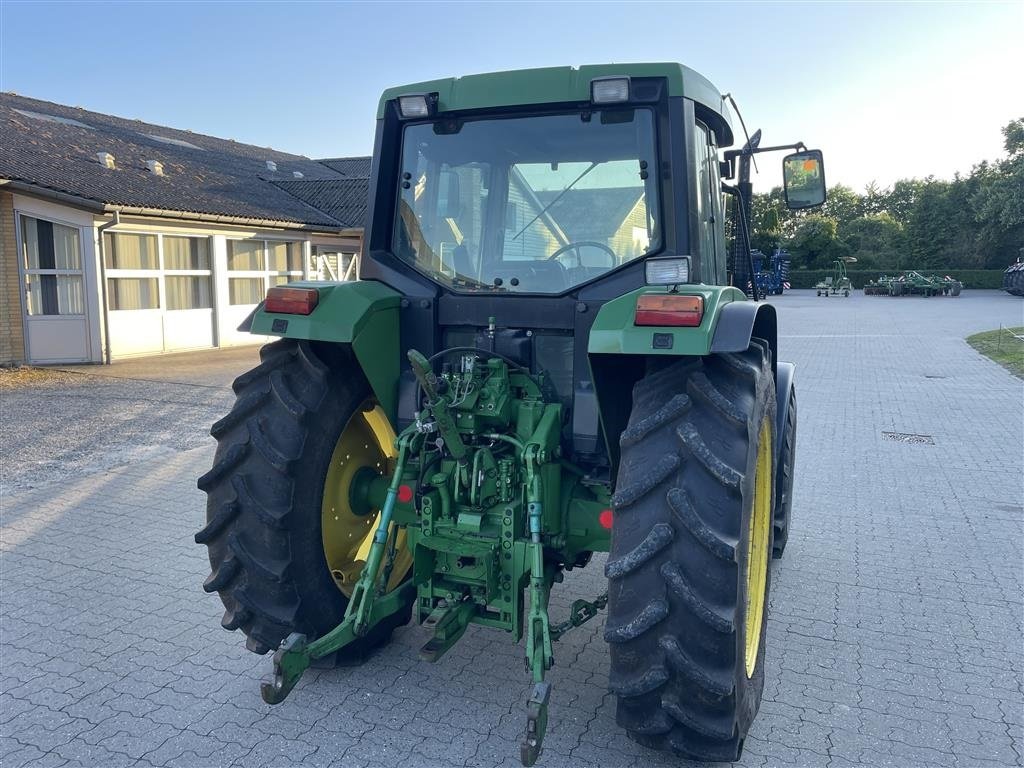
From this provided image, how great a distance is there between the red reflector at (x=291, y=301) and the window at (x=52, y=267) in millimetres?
12732

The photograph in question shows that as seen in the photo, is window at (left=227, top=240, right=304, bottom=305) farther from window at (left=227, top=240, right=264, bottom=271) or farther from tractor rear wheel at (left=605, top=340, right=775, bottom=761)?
tractor rear wheel at (left=605, top=340, right=775, bottom=761)

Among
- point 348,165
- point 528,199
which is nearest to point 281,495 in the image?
point 528,199

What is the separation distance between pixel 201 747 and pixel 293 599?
611 mm

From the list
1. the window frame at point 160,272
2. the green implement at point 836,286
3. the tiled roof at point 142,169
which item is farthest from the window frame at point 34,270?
the green implement at point 836,286

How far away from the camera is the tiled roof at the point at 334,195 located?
2206 centimetres

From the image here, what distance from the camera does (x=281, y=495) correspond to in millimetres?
3209

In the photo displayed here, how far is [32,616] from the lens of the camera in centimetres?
421

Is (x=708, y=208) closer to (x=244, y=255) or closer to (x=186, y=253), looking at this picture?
(x=186, y=253)

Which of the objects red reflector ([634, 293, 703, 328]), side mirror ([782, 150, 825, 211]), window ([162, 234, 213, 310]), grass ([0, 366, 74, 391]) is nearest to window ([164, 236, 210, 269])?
window ([162, 234, 213, 310])

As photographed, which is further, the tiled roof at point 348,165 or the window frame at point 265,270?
the tiled roof at point 348,165

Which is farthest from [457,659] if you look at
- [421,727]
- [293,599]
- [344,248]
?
[344,248]

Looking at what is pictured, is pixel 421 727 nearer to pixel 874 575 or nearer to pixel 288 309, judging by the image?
pixel 288 309

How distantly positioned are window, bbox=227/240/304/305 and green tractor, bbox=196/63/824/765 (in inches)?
582

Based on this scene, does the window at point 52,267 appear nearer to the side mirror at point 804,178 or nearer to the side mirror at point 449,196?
the side mirror at point 449,196
